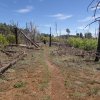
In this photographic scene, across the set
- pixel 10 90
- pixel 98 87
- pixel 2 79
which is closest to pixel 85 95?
pixel 98 87

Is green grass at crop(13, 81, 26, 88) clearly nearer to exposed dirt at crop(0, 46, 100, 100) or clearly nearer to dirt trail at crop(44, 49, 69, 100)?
exposed dirt at crop(0, 46, 100, 100)

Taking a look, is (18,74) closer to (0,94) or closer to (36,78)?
(36,78)

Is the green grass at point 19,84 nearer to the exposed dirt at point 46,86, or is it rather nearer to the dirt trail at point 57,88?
the exposed dirt at point 46,86

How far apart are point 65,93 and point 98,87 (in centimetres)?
186

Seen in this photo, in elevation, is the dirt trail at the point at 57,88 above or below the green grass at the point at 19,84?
below

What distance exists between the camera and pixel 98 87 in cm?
1075

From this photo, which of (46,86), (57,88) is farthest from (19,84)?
(57,88)

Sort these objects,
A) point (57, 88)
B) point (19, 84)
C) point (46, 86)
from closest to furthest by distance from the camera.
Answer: point (57, 88), point (46, 86), point (19, 84)

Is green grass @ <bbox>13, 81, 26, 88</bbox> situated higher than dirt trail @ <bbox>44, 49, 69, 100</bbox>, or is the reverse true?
green grass @ <bbox>13, 81, 26, 88</bbox>

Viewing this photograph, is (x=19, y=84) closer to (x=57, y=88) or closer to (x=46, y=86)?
(x=46, y=86)

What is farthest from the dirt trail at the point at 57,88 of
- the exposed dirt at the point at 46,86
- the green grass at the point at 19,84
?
the green grass at the point at 19,84

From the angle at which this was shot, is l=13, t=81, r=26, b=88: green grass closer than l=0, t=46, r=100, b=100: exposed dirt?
No

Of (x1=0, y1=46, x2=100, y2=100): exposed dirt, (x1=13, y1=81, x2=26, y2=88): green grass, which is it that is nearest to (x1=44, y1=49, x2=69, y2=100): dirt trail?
(x1=0, y1=46, x2=100, y2=100): exposed dirt

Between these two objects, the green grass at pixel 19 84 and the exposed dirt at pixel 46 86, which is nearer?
the exposed dirt at pixel 46 86
